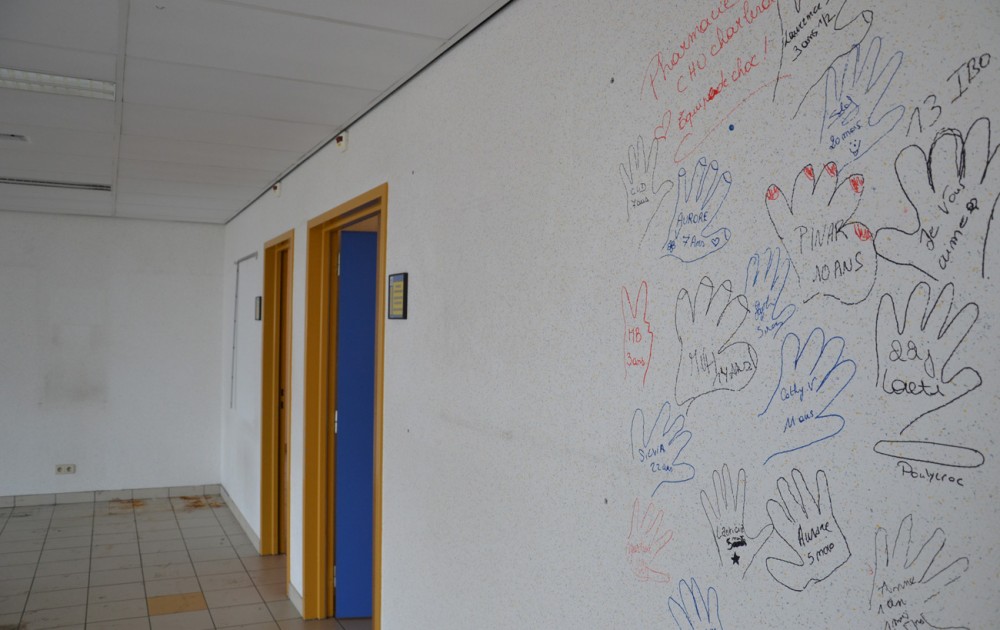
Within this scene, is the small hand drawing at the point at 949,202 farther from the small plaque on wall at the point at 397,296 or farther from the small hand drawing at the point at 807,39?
the small plaque on wall at the point at 397,296

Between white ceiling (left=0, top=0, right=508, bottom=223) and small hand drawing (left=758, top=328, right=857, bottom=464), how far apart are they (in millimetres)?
1474

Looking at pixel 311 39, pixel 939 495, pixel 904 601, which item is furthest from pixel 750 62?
pixel 311 39

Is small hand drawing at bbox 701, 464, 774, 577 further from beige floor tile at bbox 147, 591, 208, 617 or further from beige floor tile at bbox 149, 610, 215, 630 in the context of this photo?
beige floor tile at bbox 147, 591, 208, 617

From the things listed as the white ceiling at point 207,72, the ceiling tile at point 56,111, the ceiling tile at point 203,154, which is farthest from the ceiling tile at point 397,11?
the ceiling tile at point 203,154

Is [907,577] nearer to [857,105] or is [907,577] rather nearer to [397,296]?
[857,105]

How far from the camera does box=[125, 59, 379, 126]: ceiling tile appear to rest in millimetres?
2887

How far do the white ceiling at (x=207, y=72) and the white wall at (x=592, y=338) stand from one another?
22cm

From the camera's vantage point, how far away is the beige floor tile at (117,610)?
4.12 m

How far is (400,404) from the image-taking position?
292cm

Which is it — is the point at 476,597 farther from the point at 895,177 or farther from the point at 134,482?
the point at 134,482

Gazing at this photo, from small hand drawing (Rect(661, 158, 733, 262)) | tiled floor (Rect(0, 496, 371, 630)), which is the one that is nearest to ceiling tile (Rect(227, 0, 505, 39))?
small hand drawing (Rect(661, 158, 733, 262))

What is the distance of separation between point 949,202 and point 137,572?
524 centimetres

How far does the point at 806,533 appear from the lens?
122 cm

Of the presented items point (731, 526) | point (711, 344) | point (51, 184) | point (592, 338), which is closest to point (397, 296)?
point (592, 338)
